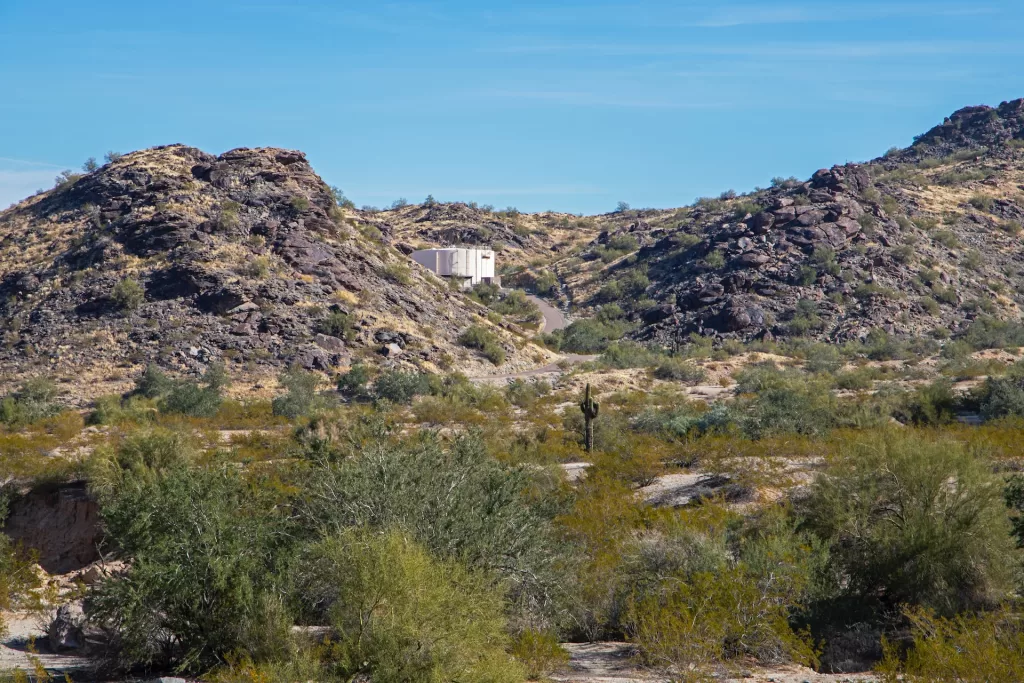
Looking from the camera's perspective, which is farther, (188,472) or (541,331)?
(541,331)

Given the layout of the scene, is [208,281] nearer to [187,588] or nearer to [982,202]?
[187,588]

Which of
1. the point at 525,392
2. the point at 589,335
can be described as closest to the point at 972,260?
the point at 589,335

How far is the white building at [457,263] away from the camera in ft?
242

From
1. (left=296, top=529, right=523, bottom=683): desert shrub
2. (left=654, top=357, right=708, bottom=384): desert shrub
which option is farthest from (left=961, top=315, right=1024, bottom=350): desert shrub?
(left=296, top=529, right=523, bottom=683): desert shrub

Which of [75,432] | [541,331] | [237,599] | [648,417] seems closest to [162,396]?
[75,432]

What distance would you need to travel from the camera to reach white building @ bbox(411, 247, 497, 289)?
73.6 metres

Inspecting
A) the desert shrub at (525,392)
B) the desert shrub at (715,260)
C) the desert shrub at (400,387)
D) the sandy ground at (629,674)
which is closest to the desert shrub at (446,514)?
the sandy ground at (629,674)

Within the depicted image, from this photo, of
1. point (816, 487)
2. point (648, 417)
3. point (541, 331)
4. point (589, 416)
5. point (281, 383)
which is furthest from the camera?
point (541, 331)

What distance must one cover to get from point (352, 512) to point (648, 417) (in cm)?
1802

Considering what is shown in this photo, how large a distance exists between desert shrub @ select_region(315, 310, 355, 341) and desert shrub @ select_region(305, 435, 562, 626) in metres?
32.5

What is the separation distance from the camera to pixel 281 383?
39.9m

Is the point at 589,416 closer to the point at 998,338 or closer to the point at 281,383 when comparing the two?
the point at 281,383

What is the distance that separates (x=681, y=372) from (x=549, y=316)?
27628 mm

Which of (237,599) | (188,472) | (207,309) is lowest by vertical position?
(237,599)
